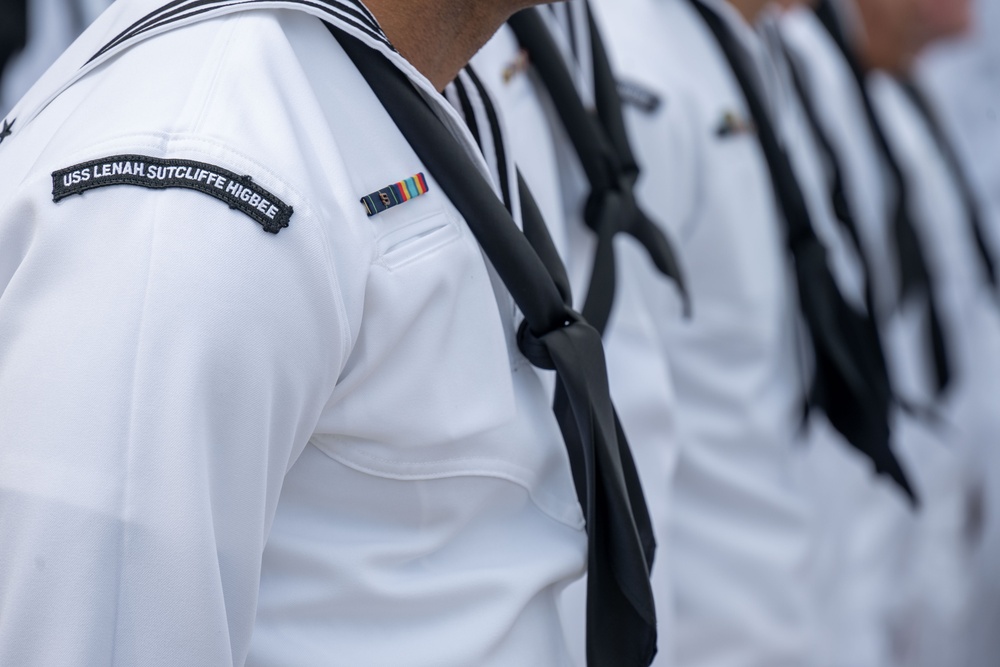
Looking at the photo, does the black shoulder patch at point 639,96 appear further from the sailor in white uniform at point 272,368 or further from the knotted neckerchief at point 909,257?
the knotted neckerchief at point 909,257

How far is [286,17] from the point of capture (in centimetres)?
84

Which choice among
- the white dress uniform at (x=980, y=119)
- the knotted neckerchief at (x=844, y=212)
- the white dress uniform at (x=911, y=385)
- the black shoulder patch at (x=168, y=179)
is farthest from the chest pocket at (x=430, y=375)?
the white dress uniform at (x=980, y=119)

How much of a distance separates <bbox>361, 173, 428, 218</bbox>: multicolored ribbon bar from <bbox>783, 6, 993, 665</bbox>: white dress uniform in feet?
6.15

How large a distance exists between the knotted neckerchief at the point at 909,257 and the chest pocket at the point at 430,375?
1848 millimetres

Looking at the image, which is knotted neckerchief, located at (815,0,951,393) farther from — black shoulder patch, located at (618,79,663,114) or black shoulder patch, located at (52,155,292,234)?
black shoulder patch, located at (52,155,292,234)

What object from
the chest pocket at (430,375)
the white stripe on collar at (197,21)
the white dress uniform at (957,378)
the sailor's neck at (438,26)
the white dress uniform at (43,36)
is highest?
the white dress uniform at (43,36)

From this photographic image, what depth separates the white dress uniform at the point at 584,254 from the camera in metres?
1.31

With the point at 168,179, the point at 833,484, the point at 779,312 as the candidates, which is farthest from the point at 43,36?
the point at 833,484

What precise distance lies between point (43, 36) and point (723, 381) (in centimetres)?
121

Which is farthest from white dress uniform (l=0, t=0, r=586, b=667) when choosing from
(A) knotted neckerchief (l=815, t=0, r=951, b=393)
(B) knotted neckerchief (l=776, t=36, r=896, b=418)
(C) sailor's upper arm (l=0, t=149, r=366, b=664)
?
(A) knotted neckerchief (l=815, t=0, r=951, b=393)

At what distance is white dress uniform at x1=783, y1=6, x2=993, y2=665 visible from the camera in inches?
105

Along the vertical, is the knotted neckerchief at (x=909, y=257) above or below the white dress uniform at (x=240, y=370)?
below

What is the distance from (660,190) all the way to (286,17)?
1.01 m

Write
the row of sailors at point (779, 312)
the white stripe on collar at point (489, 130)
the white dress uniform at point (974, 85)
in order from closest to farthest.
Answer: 1. the white stripe on collar at point (489, 130)
2. the row of sailors at point (779, 312)
3. the white dress uniform at point (974, 85)
